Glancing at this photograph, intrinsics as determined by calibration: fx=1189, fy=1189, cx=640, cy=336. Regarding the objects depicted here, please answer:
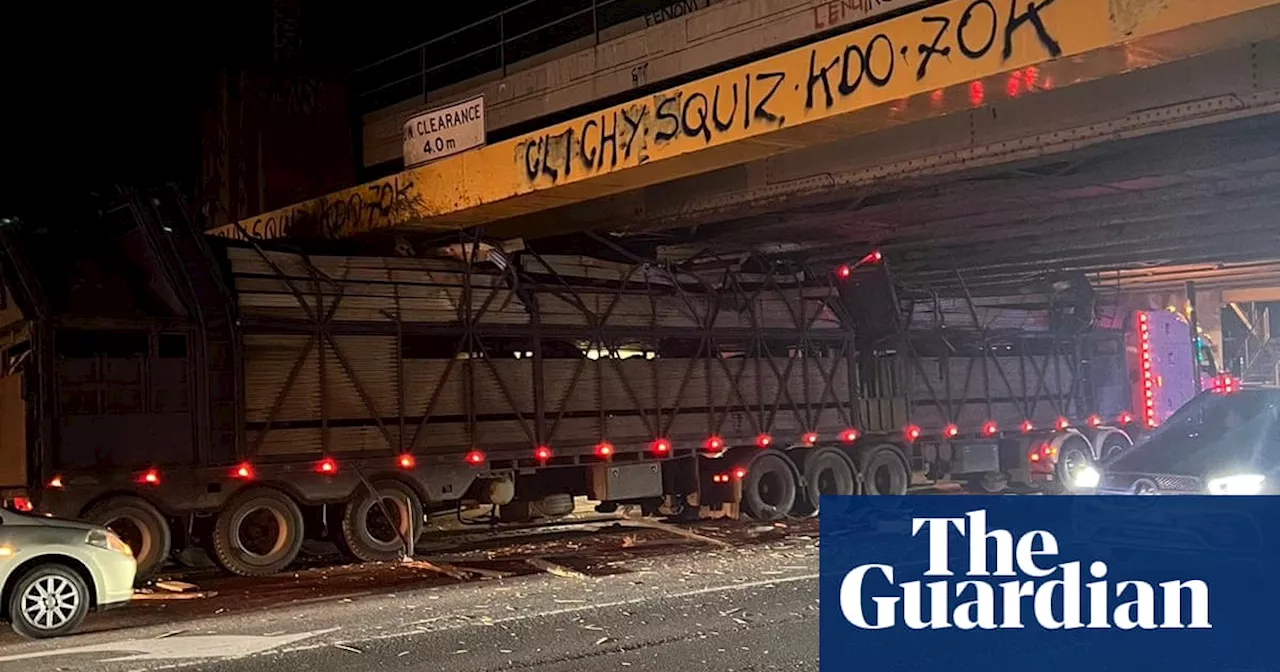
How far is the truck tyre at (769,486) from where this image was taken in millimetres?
16125

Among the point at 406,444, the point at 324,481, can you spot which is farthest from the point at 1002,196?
the point at 324,481

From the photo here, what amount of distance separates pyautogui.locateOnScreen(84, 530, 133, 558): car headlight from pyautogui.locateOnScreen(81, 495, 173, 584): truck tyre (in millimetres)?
1877

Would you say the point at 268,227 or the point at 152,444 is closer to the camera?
the point at 152,444

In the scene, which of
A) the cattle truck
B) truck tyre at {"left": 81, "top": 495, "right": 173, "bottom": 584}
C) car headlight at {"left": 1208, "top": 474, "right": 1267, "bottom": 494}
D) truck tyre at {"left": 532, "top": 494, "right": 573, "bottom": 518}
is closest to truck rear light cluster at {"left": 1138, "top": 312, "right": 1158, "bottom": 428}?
the cattle truck

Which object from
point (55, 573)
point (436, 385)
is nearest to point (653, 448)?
point (436, 385)

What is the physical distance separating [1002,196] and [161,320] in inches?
369

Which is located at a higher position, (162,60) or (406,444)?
(162,60)

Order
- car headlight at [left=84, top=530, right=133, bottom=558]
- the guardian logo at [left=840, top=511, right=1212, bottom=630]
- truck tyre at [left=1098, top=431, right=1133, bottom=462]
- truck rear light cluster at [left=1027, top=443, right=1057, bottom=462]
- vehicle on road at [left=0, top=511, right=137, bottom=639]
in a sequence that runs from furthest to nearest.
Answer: truck tyre at [left=1098, top=431, right=1133, bottom=462]
truck rear light cluster at [left=1027, top=443, right=1057, bottom=462]
car headlight at [left=84, top=530, right=133, bottom=558]
vehicle on road at [left=0, top=511, right=137, bottom=639]
the guardian logo at [left=840, top=511, right=1212, bottom=630]

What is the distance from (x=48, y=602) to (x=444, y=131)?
23.6ft

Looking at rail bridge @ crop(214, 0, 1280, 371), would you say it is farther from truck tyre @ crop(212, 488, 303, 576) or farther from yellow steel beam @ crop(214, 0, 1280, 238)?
truck tyre @ crop(212, 488, 303, 576)

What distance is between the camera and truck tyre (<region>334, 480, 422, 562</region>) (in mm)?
12984

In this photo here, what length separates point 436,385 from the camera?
44.4 ft

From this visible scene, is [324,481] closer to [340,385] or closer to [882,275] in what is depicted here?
[340,385]

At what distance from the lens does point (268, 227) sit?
17.5 meters
